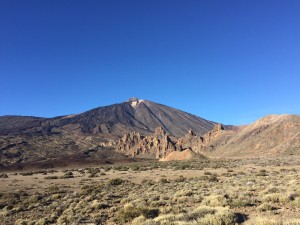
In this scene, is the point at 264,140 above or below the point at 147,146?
below

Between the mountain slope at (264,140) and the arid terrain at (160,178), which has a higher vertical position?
the mountain slope at (264,140)

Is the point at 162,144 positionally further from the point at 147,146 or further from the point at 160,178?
the point at 160,178

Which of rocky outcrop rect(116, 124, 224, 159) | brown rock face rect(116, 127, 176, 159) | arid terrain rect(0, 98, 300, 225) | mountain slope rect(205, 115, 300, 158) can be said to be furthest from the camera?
brown rock face rect(116, 127, 176, 159)

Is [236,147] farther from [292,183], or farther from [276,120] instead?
[292,183]

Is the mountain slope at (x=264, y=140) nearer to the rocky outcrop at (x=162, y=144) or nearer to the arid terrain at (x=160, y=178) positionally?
the arid terrain at (x=160, y=178)

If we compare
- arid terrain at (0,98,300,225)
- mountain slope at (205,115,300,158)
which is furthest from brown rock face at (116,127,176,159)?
mountain slope at (205,115,300,158)

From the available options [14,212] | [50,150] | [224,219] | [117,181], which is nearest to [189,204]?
[224,219]

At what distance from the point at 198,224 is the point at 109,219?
574 centimetres

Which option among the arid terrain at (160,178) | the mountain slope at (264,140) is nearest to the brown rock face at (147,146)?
the arid terrain at (160,178)

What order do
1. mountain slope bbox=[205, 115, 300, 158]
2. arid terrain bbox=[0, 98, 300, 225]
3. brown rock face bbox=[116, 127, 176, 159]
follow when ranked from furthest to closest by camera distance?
brown rock face bbox=[116, 127, 176, 159], mountain slope bbox=[205, 115, 300, 158], arid terrain bbox=[0, 98, 300, 225]

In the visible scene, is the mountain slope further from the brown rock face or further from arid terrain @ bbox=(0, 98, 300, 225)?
the brown rock face

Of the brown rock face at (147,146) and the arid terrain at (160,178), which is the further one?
the brown rock face at (147,146)

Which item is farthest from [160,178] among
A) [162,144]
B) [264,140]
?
[162,144]

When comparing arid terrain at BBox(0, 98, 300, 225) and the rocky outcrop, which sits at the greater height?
the rocky outcrop
